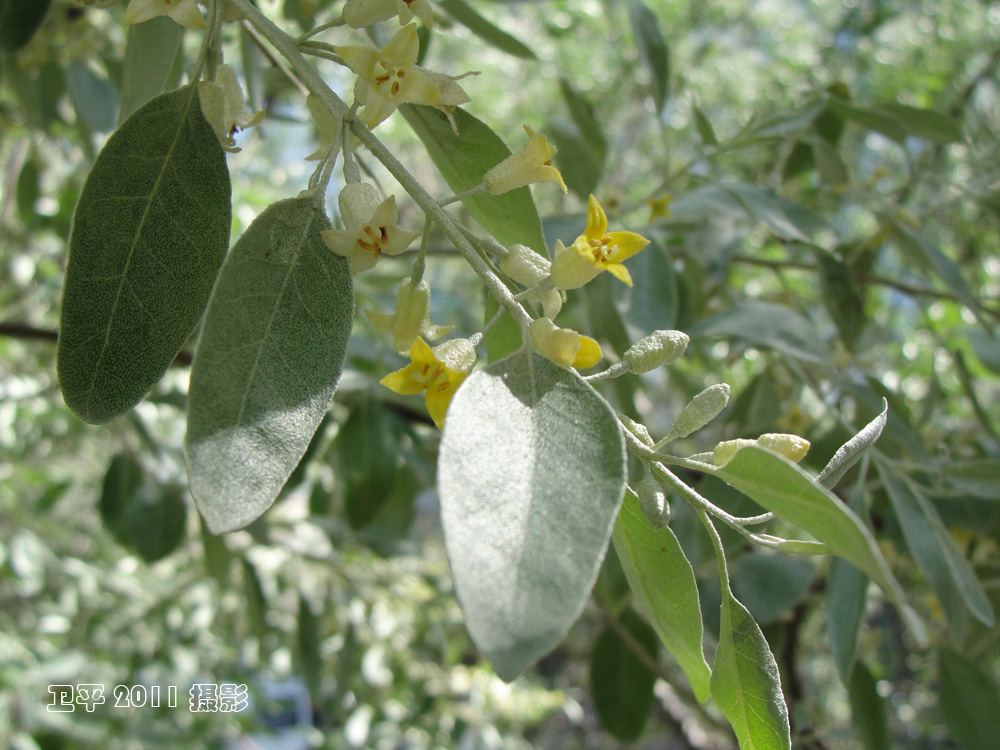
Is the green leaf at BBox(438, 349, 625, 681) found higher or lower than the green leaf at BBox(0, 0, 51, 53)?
lower

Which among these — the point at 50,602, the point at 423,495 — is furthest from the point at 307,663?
the point at 50,602

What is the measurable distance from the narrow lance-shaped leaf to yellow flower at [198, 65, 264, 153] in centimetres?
44

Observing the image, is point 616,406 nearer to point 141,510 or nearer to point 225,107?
point 225,107

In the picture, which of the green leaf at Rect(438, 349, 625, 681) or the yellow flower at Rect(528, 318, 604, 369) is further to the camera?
the yellow flower at Rect(528, 318, 604, 369)

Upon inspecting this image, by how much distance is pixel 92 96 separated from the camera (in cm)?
117

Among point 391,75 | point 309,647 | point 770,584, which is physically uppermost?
point 391,75

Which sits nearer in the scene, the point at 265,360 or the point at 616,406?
the point at 265,360

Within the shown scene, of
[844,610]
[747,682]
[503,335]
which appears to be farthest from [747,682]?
[844,610]

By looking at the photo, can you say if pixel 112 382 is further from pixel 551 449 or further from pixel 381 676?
pixel 381 676

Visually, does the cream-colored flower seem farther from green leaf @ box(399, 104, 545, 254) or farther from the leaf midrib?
the leaf midrib

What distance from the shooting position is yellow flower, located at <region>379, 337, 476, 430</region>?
0.48 m

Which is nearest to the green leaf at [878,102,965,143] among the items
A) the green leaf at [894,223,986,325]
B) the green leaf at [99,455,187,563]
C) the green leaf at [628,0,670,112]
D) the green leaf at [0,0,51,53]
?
the green leaf at [894,223,986,325]

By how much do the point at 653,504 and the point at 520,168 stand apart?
25 cm

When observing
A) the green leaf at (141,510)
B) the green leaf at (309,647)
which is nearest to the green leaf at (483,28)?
the green leaf at (141,510)
